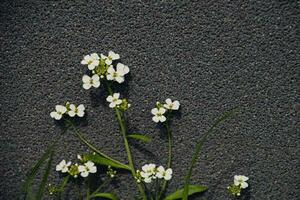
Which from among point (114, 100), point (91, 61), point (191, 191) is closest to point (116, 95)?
point (114, 100)

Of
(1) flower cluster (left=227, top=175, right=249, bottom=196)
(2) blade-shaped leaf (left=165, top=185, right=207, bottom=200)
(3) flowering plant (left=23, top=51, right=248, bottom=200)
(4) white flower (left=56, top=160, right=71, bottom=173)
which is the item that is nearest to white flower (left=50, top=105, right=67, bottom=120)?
(3) flowering plant (left=23, top=51, right=248, bottom=200)

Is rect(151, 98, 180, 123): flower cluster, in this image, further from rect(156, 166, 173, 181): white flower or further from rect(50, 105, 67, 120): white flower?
rect(50, 105, 67, 120): white flower

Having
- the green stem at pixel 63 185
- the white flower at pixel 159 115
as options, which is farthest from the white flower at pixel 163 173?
the green stem at pixel 63 185

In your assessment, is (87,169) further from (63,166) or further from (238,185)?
(238,185)

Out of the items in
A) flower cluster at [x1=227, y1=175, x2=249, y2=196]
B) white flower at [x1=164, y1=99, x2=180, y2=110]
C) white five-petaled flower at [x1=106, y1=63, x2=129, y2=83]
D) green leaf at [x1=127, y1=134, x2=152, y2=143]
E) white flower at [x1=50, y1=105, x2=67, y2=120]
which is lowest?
flower cluster at [x1=227, y1=175, x2=249, y2=196]

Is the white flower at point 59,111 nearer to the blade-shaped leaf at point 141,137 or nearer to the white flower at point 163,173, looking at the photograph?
the blade-shaped leaf at point 141,137

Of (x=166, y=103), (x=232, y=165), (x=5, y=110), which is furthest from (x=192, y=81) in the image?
(x=5, y=110)
